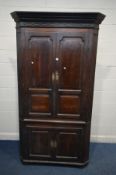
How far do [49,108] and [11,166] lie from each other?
3.14ft

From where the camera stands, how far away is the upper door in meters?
2.28

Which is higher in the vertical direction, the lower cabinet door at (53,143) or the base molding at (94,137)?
the lower cabinet door at (53,143)

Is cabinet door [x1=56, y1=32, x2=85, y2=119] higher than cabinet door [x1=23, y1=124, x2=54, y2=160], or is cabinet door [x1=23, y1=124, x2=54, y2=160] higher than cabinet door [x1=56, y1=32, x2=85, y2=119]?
cabinet door [x1=56, y1=32, x2=85, y2=119]

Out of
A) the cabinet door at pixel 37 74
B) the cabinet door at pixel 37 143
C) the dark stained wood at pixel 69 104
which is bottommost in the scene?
the cabinet door at pixel 37 143

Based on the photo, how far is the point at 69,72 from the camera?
7.78 ft

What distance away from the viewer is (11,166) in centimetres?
270

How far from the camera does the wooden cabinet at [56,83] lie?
224 cm

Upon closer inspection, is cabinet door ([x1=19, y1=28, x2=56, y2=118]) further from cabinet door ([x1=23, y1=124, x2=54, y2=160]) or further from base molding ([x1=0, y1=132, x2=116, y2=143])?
base molding ([x1=0, y1=132, x2=116, y2=143])

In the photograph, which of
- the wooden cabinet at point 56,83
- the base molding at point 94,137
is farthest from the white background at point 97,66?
the wooden cabinet at point 56,83

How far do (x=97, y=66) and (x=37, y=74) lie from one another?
1.04 metres

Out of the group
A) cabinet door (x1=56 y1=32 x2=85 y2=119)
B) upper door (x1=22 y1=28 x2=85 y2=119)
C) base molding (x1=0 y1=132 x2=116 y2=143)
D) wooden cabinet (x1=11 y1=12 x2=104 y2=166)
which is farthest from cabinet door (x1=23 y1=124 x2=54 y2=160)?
base molding (x1=0 y1=132 x2=116 y2=143)

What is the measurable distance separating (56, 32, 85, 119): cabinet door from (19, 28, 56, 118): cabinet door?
0.09 m

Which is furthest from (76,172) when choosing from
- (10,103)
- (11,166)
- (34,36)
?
(34,36)

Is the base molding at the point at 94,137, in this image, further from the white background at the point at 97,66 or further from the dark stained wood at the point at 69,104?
the dark stained wood at the point at 69,104
